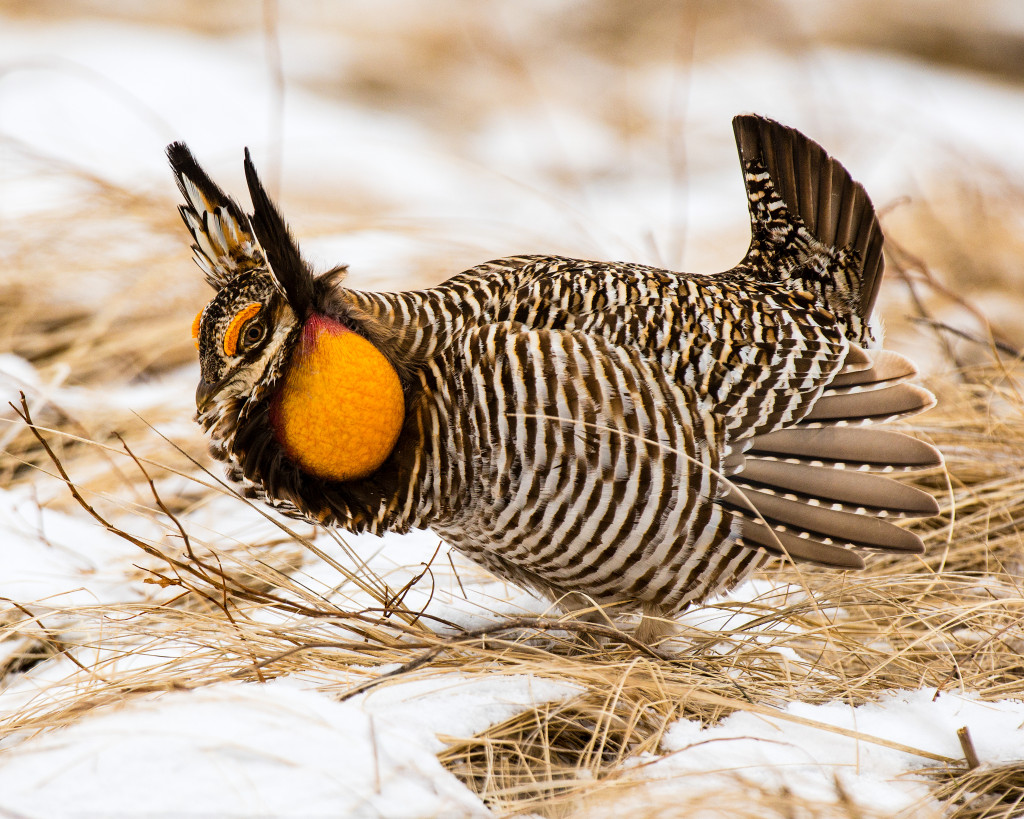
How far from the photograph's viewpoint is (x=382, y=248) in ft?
11.7

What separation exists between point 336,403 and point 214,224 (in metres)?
0.41

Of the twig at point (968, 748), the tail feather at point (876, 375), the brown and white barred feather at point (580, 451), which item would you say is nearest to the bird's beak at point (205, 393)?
the brown and white barred feather at point (580, 451)

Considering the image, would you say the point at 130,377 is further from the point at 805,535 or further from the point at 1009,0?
the point at 1009,0

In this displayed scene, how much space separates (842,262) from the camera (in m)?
2.20

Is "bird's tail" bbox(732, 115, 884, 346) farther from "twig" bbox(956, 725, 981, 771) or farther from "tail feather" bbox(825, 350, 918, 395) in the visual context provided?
"twig" bbox(956, 725, 981, 771)

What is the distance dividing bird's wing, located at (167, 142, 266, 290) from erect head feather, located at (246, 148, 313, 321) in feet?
0.08

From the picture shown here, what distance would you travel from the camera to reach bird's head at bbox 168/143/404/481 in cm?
174

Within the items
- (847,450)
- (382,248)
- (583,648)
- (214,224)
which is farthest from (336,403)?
(382,248)

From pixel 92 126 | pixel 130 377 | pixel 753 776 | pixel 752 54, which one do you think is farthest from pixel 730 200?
pixel 753 776

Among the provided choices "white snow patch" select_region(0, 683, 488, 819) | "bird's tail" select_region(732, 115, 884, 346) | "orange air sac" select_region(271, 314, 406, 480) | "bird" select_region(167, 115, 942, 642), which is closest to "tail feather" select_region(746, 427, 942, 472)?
"bird" select_region(167, 115, 942, 642)

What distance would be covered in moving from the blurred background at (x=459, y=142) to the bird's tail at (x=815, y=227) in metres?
0.63

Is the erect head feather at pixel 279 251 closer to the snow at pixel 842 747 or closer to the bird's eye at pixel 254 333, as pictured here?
the bird's eye at pixel 254 333

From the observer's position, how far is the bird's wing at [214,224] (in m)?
1.76

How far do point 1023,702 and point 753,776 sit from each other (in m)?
0.64
